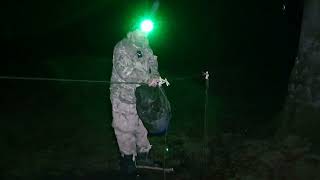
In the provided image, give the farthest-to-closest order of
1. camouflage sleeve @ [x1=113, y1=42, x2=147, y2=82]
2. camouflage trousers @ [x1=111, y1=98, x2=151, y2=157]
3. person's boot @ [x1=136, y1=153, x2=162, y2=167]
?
1. person's boot @ [x1=136, y1=153, x2=162, y2=167]
2. camouflage trousers @ [x1=111, y1=98, x2=151, y2=157]
3. camouflage sleeve @ [x1=113, y1=42, x2=147, y2=82]

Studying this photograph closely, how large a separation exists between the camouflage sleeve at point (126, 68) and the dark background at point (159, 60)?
418 mm

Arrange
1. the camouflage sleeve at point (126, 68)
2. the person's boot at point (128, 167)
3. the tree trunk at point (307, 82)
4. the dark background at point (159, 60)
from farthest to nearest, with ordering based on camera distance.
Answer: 1. the dark background at point (159, 60)
2. the tree trunk at point (307, 82)
3. the person's boot at point (128, 167)
4. the camouflage sleeve at point (126, 68)

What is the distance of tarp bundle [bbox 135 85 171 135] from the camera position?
5.60 meters

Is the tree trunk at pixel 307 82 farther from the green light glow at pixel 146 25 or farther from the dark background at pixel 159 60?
the green light glow at pixel 146 25

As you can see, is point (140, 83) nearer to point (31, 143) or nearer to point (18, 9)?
point (31, 143)

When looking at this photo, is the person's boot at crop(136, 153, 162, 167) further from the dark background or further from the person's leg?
the dark background

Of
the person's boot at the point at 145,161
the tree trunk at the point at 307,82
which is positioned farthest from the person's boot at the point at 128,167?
the tree trunk at the point at 307,82

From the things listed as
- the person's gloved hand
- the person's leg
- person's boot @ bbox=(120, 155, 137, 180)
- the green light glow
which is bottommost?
person's boot @ bbox=(120, 155, 137, 180)

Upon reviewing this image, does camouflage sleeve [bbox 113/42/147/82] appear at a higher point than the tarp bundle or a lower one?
higher

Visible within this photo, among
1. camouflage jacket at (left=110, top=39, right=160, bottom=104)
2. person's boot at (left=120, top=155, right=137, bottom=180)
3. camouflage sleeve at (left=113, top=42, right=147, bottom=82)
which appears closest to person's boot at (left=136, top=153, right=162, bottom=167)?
person's boot at (left=120, top=155, right=137, bottom=180)

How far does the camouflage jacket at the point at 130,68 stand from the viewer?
572 cm

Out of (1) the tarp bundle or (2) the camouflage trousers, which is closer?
(1) the tarp bundle

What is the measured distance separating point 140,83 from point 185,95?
5429 millimetres

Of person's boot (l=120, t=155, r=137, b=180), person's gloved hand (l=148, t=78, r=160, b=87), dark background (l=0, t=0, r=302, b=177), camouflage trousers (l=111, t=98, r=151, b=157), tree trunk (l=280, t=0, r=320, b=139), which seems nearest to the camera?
person's gloved hand (l=148, t=78, r=160, b=87)
